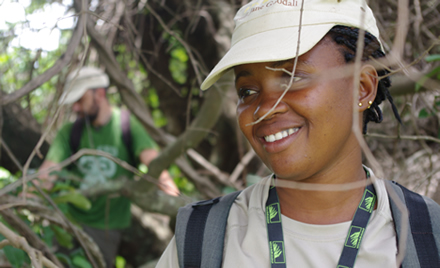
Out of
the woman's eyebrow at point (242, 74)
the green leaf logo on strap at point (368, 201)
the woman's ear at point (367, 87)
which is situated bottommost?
the green leaf logo on strap at point (368, 201)

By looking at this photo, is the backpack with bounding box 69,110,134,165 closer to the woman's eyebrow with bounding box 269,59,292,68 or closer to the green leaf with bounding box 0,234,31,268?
the green leaf with bounding box 0,234,31,268

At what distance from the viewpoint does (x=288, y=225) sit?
1245 mm

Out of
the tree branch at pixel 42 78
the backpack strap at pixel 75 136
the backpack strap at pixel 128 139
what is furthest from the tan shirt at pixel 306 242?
the backpack strap at pixel 75 136

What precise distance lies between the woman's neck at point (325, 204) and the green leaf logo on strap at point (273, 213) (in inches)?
2.1

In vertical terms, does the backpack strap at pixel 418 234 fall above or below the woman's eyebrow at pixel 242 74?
below

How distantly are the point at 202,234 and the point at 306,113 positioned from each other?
492 millimetres

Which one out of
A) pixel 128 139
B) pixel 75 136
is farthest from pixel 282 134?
pixel 75 136

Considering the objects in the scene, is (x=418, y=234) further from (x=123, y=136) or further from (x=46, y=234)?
(x=123, y=136)

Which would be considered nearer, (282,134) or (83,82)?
(282,134)

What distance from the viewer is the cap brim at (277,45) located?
1.13 meters

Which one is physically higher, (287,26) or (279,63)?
(287,26)

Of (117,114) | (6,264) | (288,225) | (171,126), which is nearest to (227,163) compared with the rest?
(171,126)

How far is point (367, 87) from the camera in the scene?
125 centimetres

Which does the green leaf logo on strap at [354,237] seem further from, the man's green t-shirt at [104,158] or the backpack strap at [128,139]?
the backpack strap at [128,139]
